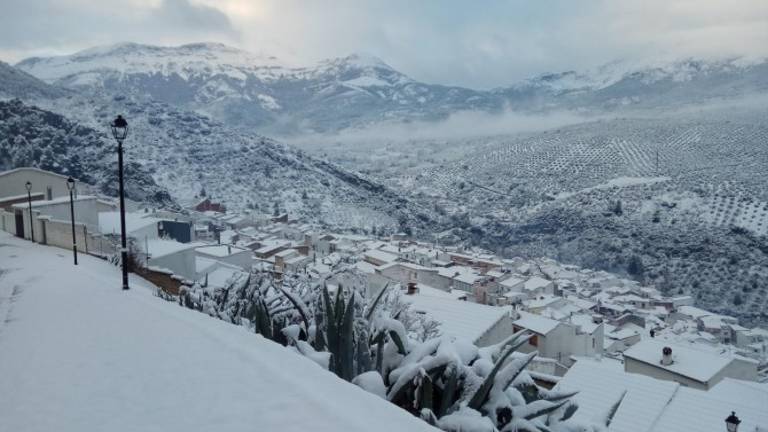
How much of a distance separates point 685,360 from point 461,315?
7459 millimetres

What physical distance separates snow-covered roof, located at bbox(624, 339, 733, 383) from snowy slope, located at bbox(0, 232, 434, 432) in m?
13.7

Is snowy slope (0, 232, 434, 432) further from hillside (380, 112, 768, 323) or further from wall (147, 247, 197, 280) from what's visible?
hillside (380, 112, 768, 323)

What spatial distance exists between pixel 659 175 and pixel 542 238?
99.0 feet

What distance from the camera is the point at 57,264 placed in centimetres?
1236

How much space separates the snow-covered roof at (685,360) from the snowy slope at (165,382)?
44.9ft

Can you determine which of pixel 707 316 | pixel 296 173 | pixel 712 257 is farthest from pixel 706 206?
pixel 296 173

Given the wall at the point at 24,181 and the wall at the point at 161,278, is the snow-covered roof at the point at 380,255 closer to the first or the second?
the wall at the point at 24,181

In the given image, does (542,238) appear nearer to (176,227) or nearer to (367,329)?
(176,227)

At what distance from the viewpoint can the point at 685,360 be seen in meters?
15.3

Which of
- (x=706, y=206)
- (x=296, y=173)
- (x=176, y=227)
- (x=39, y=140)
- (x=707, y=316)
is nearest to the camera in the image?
(x=176, y=227)

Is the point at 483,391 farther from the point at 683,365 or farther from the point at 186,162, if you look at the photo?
the point at 186,162

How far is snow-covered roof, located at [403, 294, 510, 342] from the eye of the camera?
37.3 feet

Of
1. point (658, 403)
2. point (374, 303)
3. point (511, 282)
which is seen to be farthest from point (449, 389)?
point (511, 282)

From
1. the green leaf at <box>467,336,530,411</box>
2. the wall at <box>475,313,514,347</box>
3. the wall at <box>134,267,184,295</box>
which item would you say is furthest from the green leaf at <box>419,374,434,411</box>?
the wall at <box>134,267,184,295</box>
